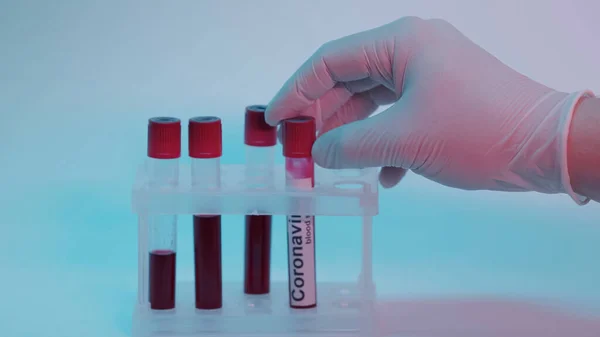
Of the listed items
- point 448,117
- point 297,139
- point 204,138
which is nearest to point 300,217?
point 297,139

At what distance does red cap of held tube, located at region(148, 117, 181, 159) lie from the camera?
6.70 ft

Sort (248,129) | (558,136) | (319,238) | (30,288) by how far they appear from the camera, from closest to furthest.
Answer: (558,136)
(248,129)
(30,288)
(319,238)

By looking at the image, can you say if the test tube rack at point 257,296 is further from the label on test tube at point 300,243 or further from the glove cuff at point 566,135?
the glove cuff at point 566,135

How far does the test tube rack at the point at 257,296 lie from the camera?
2.03 metres

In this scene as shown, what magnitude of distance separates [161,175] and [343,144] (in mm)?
428

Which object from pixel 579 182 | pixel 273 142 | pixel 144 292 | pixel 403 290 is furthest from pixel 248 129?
pixel 579 182

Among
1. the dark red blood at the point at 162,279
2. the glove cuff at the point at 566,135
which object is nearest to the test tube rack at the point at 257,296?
the dark red blood at the point at 162,279

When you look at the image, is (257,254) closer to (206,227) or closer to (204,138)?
(206,227)

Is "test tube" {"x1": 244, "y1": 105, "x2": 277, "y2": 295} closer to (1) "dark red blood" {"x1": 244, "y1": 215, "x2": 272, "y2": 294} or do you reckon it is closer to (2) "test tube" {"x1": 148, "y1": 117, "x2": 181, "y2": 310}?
(1) "dark red blood" {"x1": 244, "y1": 215, "x2": 272, "y2": 294}

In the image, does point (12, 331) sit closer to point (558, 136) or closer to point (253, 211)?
point (253, 211)

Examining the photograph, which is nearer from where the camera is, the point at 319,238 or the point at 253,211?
the point at 253,211

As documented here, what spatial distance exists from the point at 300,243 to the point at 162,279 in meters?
0.32

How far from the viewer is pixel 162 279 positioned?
2.07 meters

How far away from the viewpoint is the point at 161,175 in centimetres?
211
